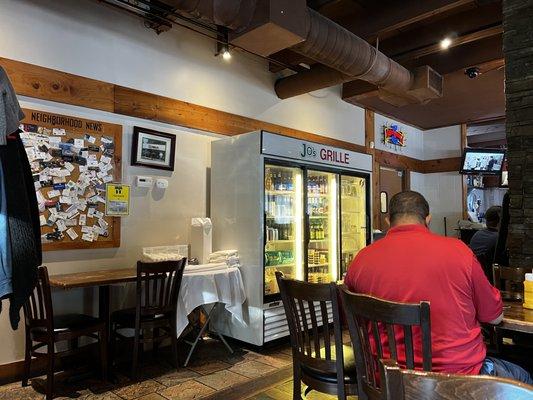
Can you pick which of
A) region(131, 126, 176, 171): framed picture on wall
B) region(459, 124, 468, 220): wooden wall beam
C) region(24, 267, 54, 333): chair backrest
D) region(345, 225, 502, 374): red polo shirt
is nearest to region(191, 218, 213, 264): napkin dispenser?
region(131, 126, 176, 171): framed picture on wall

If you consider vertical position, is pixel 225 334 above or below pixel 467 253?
below

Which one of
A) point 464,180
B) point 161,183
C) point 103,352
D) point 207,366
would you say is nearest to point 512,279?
point 207,366

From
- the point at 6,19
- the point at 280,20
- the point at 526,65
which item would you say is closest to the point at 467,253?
the point at 526,65

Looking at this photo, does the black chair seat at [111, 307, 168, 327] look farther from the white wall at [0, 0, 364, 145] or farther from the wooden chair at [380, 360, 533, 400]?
the wooden chair at [380, 360, 533, 400]

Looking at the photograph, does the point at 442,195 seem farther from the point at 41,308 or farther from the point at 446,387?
the point at 446,387

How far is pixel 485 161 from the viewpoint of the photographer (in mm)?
7492

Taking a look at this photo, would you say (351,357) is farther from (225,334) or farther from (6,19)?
(6,19)

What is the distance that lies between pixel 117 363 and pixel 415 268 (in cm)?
300

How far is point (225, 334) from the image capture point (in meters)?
4.26

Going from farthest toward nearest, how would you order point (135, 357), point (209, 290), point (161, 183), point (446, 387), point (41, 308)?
point (161, 183), point (209, 290), point (135, 357), point (41, 308), point (446, 387)

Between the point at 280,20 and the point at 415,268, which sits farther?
the point at 280,20

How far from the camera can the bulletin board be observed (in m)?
3.39

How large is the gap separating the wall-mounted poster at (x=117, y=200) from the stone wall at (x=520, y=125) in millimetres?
3309

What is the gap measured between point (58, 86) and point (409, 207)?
313 centimetres
